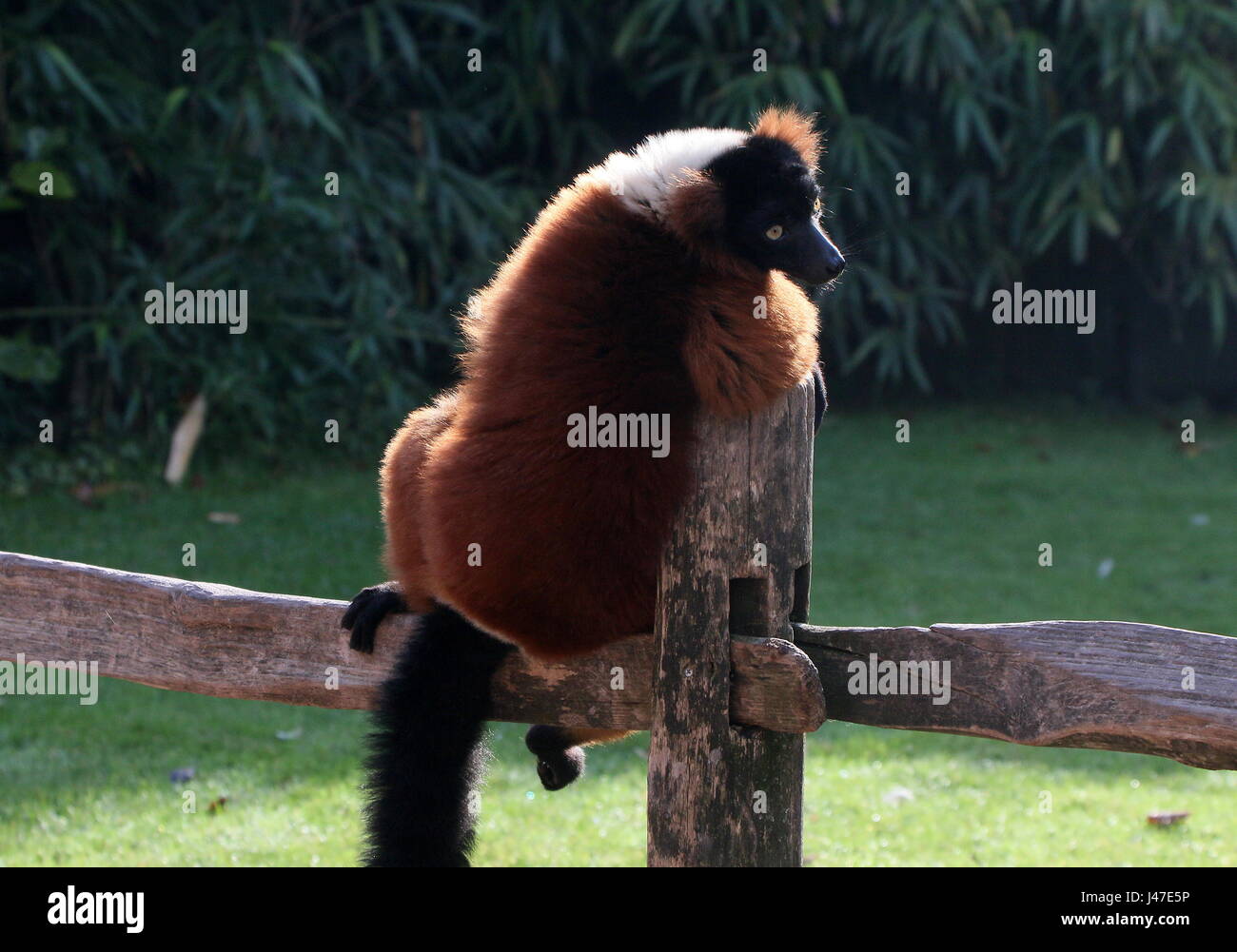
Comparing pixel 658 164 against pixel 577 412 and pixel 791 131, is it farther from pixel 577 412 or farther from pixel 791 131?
pixel 577 412

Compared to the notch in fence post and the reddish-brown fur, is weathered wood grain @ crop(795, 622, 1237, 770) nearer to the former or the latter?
the notch in fence post

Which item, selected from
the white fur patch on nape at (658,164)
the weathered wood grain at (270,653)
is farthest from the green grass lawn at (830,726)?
the white fur patch on nape at (658,164)

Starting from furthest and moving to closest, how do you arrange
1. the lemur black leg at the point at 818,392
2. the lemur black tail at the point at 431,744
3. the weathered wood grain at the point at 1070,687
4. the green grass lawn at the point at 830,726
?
the green grass lawn at the point at 830,726, the lemur black leg at the point at 818,392, the lemur black tail at the point at 431,744, the weathered wood grain at the point at 1070,687

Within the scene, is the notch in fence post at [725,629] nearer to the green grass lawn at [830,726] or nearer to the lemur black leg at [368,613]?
the lemur black leg at [368,613]

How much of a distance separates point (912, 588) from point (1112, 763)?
1.55 metres

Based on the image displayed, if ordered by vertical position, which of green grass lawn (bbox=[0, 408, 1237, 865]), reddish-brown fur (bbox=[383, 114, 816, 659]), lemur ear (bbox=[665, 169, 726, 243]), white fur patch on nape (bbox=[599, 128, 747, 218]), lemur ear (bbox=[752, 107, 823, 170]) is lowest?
green grass lawn (bbox=[0, 408, 1237, 865])

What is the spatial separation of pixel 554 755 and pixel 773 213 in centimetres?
112

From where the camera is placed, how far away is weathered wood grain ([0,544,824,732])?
202 centimetres

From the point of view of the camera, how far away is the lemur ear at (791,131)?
2477mm

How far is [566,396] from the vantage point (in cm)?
211

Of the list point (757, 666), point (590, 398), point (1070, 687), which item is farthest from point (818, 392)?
point (1070, 687)

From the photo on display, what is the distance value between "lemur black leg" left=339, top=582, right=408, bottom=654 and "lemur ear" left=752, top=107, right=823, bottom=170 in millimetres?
1104

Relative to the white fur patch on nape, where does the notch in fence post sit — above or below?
below

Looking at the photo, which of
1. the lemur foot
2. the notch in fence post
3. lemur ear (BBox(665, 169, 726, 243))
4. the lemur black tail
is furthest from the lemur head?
the lemur foot
